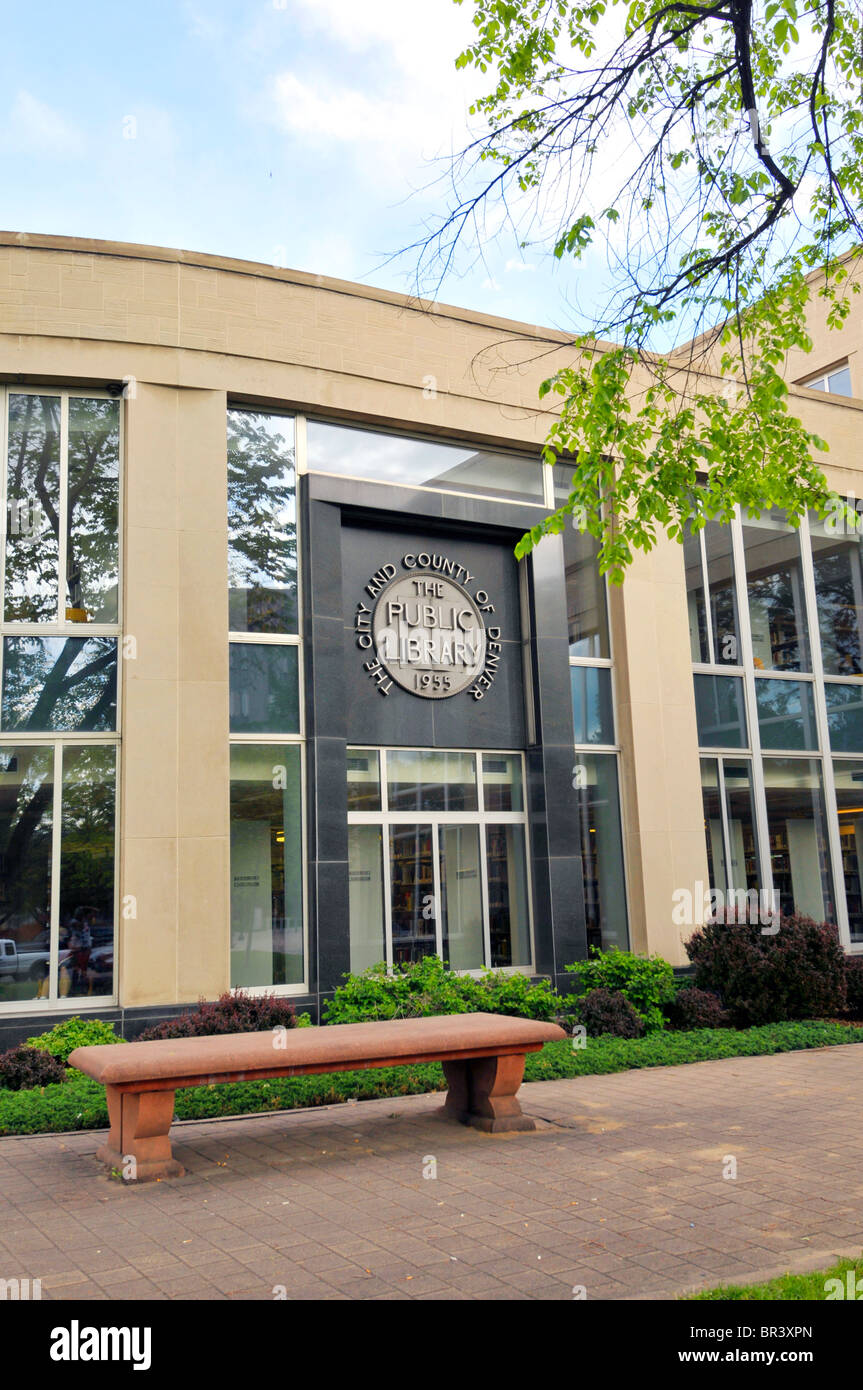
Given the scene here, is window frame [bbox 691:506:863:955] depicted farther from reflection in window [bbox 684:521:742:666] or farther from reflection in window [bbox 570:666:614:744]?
reflection in window [bbox 570:666:614:744]

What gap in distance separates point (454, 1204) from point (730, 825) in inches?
400

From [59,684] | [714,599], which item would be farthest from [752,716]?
[59,684]

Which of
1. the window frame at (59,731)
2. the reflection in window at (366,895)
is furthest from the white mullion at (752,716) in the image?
the window frame at (59,731)

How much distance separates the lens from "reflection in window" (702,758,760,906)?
15266 millimetres

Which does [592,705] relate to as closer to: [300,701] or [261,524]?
[300,701]

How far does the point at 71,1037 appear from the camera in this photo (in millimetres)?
10430

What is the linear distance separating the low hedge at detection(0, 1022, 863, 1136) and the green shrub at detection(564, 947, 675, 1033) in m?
0.80

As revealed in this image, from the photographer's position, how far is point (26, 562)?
38.4ft

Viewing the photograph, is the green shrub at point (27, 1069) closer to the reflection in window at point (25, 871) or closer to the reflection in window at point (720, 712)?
the reflection in window at point (25, 871)

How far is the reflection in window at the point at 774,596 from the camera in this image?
16609 millimetres

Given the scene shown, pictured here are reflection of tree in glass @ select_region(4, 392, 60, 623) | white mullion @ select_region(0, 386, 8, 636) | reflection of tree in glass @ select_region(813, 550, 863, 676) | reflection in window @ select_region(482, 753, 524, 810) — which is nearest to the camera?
white mullion @ select_region(0, 386, 8, 636)

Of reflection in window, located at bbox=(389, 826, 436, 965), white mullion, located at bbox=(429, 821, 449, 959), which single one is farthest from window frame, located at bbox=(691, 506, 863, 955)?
reflection in window, located at bbox=(389, 826, 436, 965)

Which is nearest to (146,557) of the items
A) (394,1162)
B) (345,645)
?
(345,645)

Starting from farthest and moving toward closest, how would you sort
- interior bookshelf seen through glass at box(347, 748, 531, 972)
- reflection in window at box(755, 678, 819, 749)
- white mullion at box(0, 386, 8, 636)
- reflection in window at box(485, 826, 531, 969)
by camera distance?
reflection in window at box(755, 678, 819, 749), reflection in window at box(485, 826, 531, 969), interior bookshelf seen through glass at box(347, 748, 531, 972), white mullion at box(0, 386, 8, 636)
